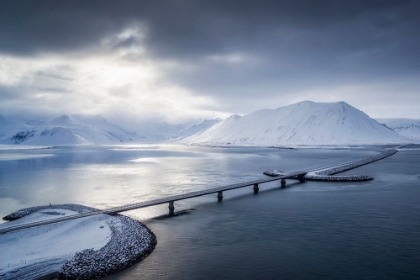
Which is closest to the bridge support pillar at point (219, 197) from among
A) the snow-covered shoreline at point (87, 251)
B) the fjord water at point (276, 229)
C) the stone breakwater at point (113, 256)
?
the fjord water at point (276, 229)

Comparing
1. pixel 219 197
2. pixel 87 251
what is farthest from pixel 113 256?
pixel 219 197

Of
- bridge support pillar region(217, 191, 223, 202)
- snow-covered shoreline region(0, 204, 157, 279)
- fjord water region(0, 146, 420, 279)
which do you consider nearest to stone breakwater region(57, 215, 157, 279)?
snow-covered shoreline region(0, 204, 157, 279)

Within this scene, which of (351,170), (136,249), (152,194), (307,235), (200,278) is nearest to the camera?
(200,278)

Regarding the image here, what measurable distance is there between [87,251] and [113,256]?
1845 mm

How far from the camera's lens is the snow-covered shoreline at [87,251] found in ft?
52.6

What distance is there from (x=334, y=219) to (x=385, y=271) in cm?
1000

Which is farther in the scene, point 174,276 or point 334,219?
point 334,219

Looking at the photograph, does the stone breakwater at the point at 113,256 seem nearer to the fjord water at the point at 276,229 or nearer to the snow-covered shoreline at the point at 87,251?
the snow-covered shoreline at the point at 87,251

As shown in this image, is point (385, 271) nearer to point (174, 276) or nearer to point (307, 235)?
point (307, 235)

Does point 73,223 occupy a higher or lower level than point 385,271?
→ higher

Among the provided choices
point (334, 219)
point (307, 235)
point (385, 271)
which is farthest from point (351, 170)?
point (385, 271)

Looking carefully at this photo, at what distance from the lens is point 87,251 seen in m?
18.2

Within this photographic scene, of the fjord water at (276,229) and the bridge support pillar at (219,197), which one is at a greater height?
the bridge support pillar at (219,197)

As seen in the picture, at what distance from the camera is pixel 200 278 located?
52.4ft
